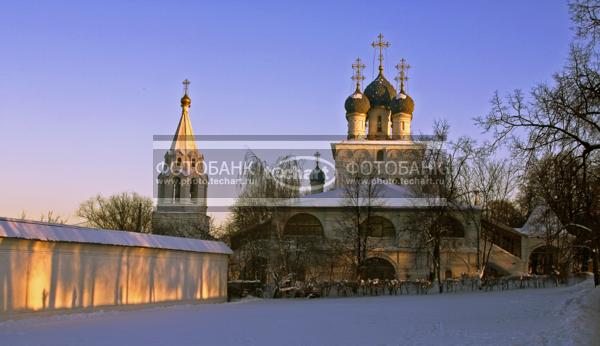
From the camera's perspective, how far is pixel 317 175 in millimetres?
49781

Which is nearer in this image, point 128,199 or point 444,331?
point 444,331

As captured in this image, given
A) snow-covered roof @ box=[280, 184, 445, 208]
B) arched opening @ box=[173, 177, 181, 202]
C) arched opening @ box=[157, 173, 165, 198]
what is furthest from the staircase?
arched opening @ box=[157, 173, 165, 198]

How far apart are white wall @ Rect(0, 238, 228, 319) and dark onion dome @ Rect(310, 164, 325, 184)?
78.8 ft

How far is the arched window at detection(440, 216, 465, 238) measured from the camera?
1310 inches

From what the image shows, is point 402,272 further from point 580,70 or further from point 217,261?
point 580,70

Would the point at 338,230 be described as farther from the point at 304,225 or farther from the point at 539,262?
the point at 539,262

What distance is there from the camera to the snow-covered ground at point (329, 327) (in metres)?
11.9

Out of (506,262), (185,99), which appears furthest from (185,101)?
(506,262)

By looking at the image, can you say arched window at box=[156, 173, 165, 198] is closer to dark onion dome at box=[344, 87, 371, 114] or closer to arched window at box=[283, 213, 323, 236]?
arched window at box=[283, 213, 323, 236]

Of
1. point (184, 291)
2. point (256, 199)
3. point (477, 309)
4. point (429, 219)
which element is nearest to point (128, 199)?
point (256, 199)

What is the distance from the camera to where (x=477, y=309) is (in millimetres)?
19234

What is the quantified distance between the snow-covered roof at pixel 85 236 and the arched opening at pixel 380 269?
13133mm

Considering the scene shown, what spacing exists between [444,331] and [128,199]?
2132 inches

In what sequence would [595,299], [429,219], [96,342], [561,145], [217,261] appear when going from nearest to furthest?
1. [96,342]
2. [561,145]
3. [595,299]
4. [217,261]
5. [429,219]
